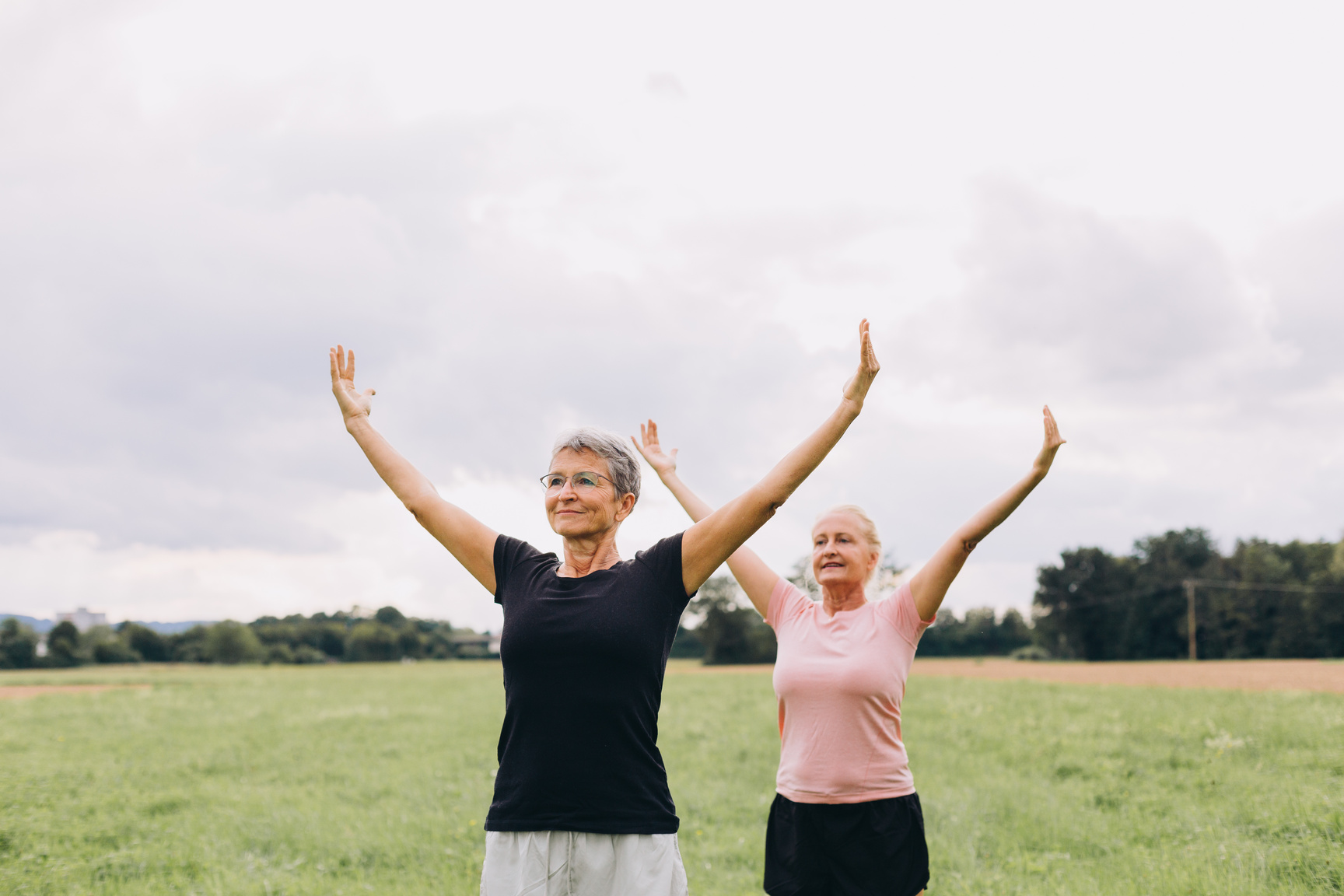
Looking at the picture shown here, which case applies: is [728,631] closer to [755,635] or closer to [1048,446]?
[755,635]

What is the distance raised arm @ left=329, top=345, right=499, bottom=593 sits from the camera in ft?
9.44

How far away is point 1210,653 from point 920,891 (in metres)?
82.9

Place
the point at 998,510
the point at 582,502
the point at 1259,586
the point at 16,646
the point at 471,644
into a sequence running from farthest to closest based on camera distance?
the point at 471,644 < the point at 1259,586 < the point at 16,646 < the point at 998,510 < the point at 582,502

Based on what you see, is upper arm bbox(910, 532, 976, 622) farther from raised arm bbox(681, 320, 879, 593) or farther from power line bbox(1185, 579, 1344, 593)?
power line bbox(1185, 579, 1344, 593)

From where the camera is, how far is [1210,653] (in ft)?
239

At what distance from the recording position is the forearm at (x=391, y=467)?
9.73 feet

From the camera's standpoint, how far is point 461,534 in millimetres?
2885

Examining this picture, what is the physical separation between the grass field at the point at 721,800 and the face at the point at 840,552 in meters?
3.41

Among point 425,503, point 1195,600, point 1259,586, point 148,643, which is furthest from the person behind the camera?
point 1195,600

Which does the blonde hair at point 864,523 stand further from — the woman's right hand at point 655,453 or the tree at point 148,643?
the tree at point 148,643

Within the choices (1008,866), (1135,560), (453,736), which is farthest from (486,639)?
(1008,866)

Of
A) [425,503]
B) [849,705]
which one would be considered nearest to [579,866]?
[425,503]

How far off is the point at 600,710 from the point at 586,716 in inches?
1.7

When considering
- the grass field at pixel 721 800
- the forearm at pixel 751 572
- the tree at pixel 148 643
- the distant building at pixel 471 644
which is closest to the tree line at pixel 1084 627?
the tree at pixel 148 643
